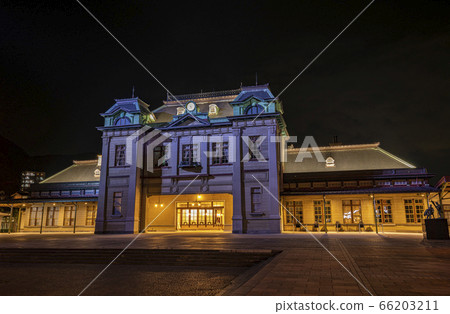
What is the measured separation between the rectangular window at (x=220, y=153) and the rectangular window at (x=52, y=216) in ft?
60.9

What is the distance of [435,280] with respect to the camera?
Result: 6840 millimetres

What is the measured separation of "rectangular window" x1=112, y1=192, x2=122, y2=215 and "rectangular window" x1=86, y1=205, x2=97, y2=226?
17.8 feet

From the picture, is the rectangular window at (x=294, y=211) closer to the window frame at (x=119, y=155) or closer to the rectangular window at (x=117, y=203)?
the rectangular window at (x=117, y=203)

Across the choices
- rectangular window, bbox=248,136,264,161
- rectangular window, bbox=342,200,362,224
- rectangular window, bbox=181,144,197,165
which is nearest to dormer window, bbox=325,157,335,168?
rectangular window, bbox=342,200,362,224

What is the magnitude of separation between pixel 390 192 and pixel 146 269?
71.6 feet

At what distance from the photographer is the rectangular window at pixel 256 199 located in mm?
27000

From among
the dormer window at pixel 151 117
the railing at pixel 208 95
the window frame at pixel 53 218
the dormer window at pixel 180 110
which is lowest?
the window frame at pixel 53 218

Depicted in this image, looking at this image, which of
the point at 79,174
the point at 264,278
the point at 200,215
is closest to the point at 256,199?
the point at 200,215

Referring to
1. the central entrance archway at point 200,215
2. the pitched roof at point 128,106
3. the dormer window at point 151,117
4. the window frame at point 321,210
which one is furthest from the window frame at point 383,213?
the pitched roof at point 128,106

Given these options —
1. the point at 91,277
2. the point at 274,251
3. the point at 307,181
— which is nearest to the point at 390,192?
the point at 307,181

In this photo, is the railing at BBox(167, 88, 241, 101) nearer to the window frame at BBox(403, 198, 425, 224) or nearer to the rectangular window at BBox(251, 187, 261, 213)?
the rectangular window at BBox(251, 187, 261, 213)

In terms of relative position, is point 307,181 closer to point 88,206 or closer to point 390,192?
point 390,192

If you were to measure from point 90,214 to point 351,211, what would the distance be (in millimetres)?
25405
